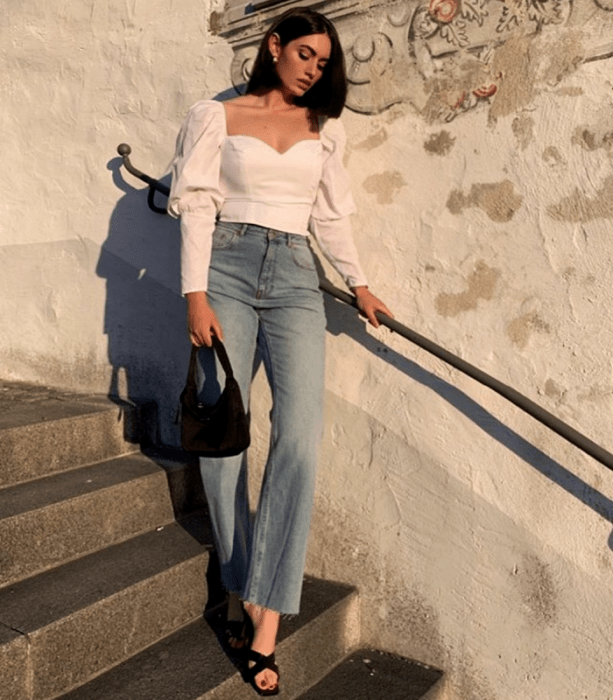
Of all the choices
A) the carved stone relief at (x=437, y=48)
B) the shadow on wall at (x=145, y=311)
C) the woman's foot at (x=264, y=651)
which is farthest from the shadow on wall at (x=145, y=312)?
the woman's foot at (x=264, y=651)

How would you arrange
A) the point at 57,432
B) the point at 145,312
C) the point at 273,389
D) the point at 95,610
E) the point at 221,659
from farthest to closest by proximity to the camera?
the point at 145,312
the point at 57,432
the point at 273,389
the point at 221,659
the point at 95,610

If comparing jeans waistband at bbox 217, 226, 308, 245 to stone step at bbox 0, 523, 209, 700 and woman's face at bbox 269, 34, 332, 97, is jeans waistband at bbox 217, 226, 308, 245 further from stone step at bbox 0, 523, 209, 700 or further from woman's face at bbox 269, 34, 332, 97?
stone step at bbox 0, 523, 209, 700

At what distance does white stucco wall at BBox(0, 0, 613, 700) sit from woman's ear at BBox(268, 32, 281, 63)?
388 mm

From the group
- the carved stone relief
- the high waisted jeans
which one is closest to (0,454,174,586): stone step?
the high waisted jeans

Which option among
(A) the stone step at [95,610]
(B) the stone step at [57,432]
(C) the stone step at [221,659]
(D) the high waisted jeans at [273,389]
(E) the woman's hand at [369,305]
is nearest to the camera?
→ (A) the stone step at [95,610]

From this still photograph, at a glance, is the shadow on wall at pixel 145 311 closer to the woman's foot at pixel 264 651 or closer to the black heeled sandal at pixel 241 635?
the black heeled sandal at pixel 241 635

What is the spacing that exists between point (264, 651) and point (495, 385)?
107cm

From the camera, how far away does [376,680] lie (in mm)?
2682

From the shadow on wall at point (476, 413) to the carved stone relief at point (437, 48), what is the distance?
2.53 feet

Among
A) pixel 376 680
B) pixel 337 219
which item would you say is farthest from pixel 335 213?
pixel 376 680

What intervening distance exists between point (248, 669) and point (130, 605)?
1.35 ft

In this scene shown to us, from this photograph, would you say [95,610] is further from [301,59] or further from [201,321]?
[301,59]

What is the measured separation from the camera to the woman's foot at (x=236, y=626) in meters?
2.45

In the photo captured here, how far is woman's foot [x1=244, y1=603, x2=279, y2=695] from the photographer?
7.75ft
